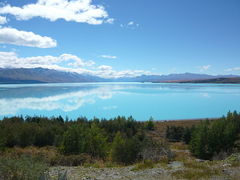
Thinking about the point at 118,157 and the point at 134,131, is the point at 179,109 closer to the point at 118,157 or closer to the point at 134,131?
the point at 134,131

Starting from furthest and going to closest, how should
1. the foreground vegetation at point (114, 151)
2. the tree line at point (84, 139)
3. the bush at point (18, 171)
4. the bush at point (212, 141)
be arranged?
the bush at point (212, 141)
the tree line at point (84, 139)
the foreground vegetation at point (114, 151)
the bush at point (18, 171)

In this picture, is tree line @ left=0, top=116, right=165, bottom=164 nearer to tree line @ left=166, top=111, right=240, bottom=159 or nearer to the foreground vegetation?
the foreground vegetation

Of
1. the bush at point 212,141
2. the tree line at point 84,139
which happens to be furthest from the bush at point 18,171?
the bush at point 212,141

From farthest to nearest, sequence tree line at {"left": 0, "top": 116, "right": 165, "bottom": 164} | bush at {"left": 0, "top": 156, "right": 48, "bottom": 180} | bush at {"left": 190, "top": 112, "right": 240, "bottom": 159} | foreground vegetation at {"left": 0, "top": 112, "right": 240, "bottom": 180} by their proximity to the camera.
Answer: bush at {"left": 190, "top": 112, "right": 240, "bottom": 159}
tree line at {"left": 0, "top": 116, "right": 165, "bottom": 164}
foreground vegetation at {"left": 0, "top": 112, "right": 240, "bottom": 180}
bush at {"left": 0, "top": 156, "right": 48, "bottom": 180}

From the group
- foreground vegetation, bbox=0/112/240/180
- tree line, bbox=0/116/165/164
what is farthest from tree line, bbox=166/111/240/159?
tree line, bbox=0/116/165/164

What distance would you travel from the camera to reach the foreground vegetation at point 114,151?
7400 mm

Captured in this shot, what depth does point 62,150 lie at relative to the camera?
1888 centimetres

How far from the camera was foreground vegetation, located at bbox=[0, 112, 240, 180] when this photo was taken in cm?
740

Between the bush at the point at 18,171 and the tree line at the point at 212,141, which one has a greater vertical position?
the bush at the point at 18,171

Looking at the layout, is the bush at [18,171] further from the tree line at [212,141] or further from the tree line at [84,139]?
the tree line at [212,141]

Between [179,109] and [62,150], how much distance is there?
216 ft

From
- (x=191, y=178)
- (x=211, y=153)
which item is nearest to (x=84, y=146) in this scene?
(x=191, y=178)

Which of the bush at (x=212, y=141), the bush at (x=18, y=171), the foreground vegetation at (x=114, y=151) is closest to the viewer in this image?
the bush at (x=18, y=171)

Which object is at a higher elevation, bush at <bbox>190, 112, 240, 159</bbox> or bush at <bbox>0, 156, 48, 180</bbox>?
bush at <bbox>0, 156, 48, 180</bbox>
